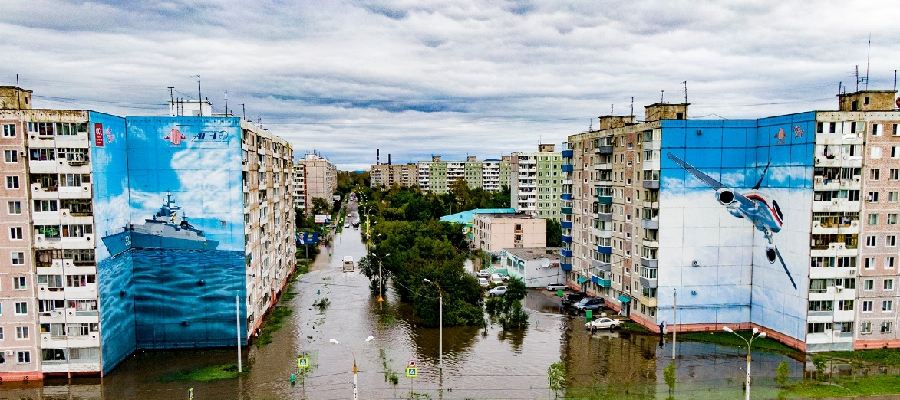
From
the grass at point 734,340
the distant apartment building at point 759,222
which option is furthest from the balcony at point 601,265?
the grass at point 734,340

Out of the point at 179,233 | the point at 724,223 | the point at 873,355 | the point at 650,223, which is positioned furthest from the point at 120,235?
the point at 873,355

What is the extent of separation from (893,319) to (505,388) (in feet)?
95.9

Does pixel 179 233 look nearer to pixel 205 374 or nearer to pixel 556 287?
pixel 205 374

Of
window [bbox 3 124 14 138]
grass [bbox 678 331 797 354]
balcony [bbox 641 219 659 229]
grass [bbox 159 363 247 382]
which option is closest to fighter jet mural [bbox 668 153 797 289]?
balcony [bbox 641 219 659 229]

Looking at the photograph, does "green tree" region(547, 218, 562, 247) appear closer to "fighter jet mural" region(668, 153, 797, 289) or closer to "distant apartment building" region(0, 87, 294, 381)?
"fighter jet mural" region(668, 153, 797, 289)

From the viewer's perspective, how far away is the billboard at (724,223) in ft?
147

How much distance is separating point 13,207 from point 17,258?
123 inches

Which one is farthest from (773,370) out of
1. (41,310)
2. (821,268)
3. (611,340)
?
(41,310)

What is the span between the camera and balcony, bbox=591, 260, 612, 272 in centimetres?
5507

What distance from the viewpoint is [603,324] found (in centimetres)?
4938

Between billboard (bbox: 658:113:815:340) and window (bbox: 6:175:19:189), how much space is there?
4374 cm

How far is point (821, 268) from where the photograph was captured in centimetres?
4138

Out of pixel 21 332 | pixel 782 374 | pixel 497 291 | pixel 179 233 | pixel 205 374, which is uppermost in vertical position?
pixel 179 233

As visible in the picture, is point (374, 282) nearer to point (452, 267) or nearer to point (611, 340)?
point (452, 267)
